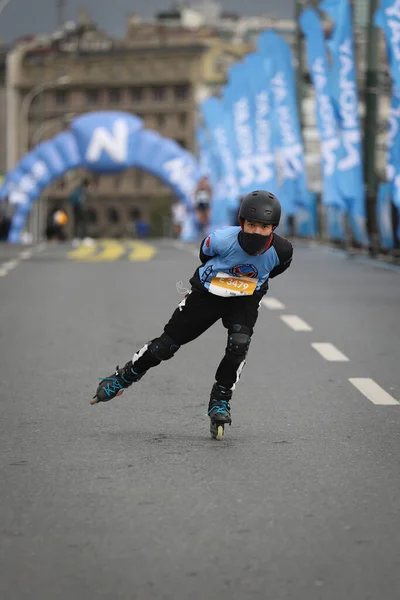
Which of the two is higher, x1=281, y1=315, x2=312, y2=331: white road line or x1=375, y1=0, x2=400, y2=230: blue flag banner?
x1=375, y1=0, x2=400, y2=230: blue flag banner

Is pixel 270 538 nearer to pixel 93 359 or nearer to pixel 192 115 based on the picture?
pixel 93 359

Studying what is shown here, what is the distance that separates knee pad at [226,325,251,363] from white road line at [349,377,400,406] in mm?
1482

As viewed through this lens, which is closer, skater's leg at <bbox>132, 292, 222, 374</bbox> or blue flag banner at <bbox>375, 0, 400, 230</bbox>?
skater's leg at <bbox>132, 292, 222, 374</bbox>

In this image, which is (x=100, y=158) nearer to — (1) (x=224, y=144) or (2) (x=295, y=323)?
(1) (x=224, y=144)

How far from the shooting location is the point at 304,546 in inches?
214

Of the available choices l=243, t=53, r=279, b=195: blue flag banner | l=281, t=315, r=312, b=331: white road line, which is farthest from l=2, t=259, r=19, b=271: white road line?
l=243, t=53, r=279, b=195: blue flag banner

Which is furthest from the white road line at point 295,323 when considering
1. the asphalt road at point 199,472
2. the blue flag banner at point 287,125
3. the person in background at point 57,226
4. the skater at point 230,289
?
the person in background at point 57,226

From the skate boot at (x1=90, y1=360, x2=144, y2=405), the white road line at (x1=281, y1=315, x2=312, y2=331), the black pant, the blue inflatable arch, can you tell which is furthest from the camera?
the blue inflatable arch

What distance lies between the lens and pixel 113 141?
6122 centimetres

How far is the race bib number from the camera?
8000 millimetres

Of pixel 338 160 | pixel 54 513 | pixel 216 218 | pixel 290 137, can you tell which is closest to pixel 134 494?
pixel 54 513

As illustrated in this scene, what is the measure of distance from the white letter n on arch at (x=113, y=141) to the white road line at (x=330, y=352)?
4870 cm

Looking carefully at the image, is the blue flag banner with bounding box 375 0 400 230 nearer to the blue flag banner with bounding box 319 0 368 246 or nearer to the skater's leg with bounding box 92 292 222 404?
the blue flag banner with bounding box 319 0 368 246

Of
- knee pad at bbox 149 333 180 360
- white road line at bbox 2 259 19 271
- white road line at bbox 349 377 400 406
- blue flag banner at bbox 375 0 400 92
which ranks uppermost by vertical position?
blue flag banner at bbox 375 0 400 92
